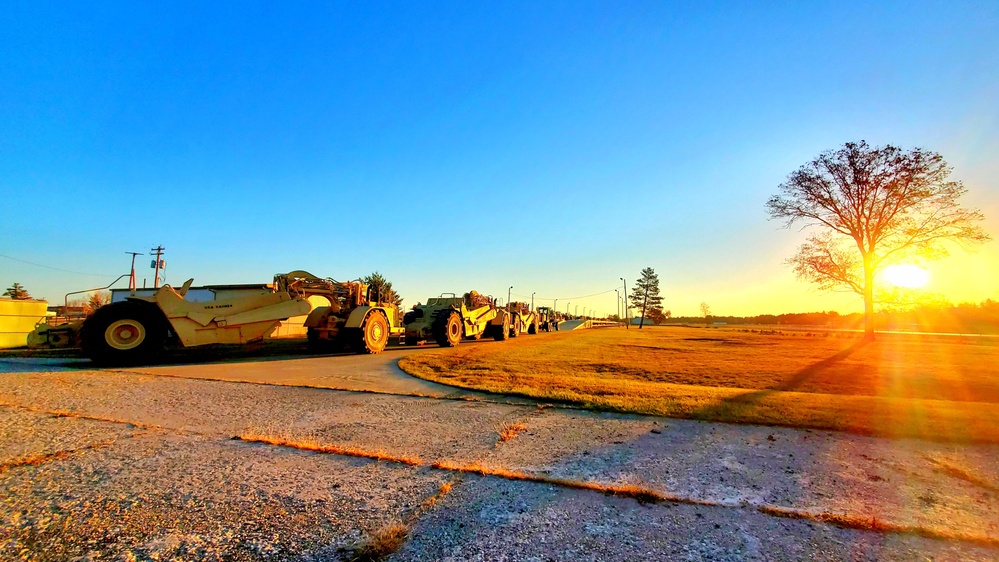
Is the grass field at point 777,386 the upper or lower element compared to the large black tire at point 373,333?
lower

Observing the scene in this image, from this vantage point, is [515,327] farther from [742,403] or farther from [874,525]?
[874,525]

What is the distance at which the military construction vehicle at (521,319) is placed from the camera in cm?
2829

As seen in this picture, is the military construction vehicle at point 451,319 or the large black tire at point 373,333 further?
the military construction vehicle at point 451,319

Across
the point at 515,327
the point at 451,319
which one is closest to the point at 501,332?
the point at 515,327

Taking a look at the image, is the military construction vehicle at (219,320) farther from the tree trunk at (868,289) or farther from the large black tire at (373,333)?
the tree trunk at (868,289)

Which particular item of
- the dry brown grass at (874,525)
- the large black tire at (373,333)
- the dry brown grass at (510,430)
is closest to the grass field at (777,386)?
the dry brown grass at (510,430)

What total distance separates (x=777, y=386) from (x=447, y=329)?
11.9 meters

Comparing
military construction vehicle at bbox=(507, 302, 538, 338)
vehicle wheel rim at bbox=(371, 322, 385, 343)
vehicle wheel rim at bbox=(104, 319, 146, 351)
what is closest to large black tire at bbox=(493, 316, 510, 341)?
military construction vehicle at bbox=(507, 302, 538, 338)

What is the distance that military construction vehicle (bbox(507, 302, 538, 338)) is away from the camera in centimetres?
2829

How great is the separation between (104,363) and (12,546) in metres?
10.1

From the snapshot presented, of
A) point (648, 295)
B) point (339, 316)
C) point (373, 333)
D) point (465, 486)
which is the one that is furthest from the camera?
point (648, 295)

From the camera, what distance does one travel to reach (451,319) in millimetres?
18406

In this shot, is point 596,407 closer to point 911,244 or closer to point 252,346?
point 252,346

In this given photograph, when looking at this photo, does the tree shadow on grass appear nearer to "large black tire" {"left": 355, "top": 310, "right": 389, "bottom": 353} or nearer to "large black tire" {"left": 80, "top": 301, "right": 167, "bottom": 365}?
"large black tire" {"left": 355, "top": 310, "right": 389, "bottom": 353}
